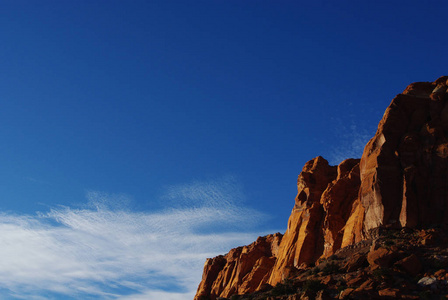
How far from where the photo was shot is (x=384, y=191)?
7281 centimetres

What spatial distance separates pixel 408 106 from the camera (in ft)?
265

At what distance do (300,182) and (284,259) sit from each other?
17884 millimetres

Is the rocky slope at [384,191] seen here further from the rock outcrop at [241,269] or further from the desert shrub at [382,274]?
the rock outcrop at [241,269]

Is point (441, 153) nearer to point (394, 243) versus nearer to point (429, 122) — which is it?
point (429, 122)

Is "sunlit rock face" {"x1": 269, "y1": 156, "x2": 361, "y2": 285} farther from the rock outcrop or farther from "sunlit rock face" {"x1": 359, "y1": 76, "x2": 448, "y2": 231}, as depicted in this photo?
the rock outcrop

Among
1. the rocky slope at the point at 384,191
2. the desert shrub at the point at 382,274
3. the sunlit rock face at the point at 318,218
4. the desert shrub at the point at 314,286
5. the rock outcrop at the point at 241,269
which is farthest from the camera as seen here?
the rock outcrop at the point at 241,269

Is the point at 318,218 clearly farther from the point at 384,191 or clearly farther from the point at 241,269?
the point at 241,269

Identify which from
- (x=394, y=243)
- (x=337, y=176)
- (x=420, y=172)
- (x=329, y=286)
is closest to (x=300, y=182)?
(x=337, y=176)

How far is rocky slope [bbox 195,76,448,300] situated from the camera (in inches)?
2813

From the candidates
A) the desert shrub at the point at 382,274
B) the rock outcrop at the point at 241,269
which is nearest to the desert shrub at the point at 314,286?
the desert shrub at the point at 382,274

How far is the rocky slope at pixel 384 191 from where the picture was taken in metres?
71.4

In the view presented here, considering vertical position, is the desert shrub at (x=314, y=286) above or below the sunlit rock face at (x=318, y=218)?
below

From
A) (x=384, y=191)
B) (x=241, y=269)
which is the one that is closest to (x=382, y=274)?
(x=384, y=191)

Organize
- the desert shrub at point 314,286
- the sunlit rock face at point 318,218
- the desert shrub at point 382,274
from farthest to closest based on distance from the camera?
the sunlit rock face at point 318,218
the desert shrub at point 314,286
the desert shrub at point 382,274
